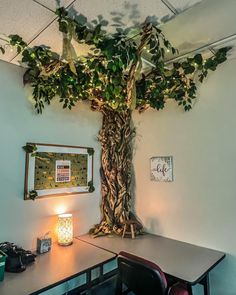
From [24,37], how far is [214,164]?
2001 mm

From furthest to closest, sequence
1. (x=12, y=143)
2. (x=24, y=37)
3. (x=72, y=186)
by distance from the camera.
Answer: (x=72, y=186), (x=12, y=143), (x=24, y=37)

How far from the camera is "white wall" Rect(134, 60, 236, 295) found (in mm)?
2031

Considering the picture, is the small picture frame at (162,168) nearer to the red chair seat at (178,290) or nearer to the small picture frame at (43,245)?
the red chair seat at (178,290)

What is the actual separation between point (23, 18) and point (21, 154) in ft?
3.86

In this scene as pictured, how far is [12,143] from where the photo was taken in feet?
6.70

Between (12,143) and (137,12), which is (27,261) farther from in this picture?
(137,12)

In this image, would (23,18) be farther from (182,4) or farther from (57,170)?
(57,170)

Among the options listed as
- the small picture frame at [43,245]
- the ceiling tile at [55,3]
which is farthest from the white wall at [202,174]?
the ceiling tile at [55,3]

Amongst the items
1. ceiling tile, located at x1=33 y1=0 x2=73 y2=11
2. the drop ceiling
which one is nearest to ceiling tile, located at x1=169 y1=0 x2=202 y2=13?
the drop ceiling

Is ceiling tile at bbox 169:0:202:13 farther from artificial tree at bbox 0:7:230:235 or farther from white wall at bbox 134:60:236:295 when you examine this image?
white wall at bbox 134:60:236:295

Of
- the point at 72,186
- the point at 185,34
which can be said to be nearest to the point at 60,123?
the point at 72,186

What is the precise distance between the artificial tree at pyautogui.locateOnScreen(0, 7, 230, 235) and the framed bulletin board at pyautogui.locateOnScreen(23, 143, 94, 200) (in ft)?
0.84

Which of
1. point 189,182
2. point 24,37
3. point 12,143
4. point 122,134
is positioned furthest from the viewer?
point 122,134

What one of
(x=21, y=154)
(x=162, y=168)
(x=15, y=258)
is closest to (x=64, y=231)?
(x=15, y=258)
